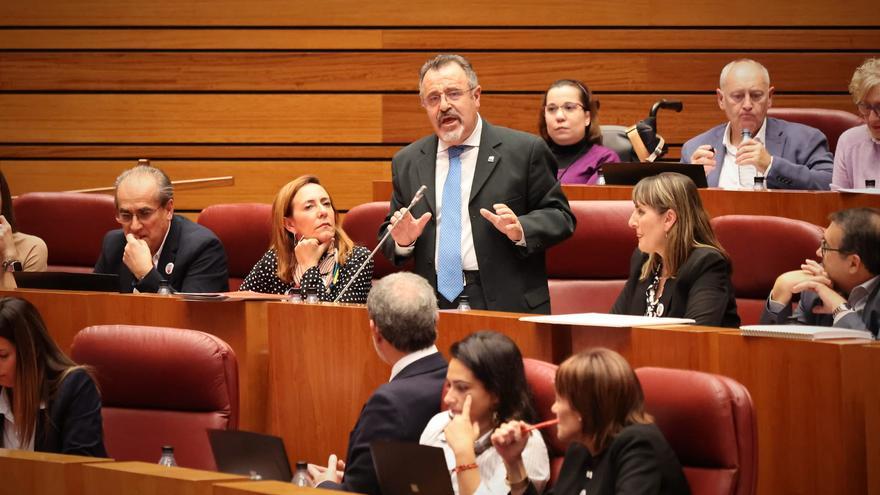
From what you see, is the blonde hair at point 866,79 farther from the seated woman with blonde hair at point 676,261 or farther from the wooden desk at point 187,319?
the wooden desk at point 187,319

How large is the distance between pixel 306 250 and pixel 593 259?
0.89 meters

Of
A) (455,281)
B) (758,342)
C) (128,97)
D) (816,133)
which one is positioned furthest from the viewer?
(128,97)

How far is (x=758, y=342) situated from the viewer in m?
2.48

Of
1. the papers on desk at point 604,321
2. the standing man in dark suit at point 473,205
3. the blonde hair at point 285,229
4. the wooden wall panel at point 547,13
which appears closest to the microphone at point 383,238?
the standing man in dark suit at point 473,205

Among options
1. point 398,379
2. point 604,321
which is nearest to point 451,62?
point 604,321

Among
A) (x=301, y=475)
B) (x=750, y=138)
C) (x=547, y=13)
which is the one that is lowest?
(x=301, y=475)

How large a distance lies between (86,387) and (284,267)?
49.4 inches

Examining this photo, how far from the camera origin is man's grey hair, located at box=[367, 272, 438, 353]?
2648mm

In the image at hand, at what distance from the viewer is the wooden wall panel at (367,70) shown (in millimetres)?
6273

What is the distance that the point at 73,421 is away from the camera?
2783 millimetres

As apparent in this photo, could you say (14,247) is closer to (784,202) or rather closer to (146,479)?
(146,479)

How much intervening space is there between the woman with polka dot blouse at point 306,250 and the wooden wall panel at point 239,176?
2.25 m

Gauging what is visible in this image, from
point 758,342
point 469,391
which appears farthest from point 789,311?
point 469,391

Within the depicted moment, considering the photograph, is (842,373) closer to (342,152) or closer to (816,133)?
(816,133)
